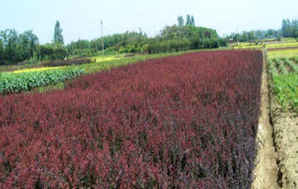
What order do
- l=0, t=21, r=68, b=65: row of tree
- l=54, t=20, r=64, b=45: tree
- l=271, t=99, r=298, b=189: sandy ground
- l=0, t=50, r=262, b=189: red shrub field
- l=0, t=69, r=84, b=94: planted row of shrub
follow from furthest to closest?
l=54, t=20, r=64, b=45: tree
l=0, t=21, r=68, b=65: row of tree
l=0, t=69, r=84, b=94: planted row of shrub
l=271, t=99, r=298, b=189: sandy ground
l=0, t=50, r=262, b=189: red shrub field

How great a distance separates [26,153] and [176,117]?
1834 millimetres

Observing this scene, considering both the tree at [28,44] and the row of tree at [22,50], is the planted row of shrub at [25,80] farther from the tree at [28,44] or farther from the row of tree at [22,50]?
the tree at [28,44]

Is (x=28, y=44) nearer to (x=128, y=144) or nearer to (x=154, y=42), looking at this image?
(x=154, y=42)

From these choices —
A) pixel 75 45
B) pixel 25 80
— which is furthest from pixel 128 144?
pixel 75 45

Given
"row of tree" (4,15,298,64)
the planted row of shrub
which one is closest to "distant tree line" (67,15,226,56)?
"row of tree" (4,15,298,64)

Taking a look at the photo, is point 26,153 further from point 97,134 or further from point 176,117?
point 176,117

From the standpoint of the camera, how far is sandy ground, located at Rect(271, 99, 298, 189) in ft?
14.7

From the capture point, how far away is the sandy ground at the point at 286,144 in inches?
177

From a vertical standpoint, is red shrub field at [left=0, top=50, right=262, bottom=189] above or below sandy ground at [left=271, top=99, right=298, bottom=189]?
above

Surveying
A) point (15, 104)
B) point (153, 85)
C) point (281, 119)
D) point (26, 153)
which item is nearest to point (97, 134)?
point (26, 153)

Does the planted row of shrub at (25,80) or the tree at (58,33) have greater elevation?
the tree at (58,33)

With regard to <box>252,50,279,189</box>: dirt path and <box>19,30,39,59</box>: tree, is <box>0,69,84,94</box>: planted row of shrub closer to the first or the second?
<box>252,50,279,189</box>: dirt path

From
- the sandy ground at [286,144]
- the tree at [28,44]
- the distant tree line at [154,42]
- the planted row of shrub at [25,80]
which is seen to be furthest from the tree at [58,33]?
the sandy ground at [286,144]

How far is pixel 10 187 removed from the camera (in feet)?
6.36
